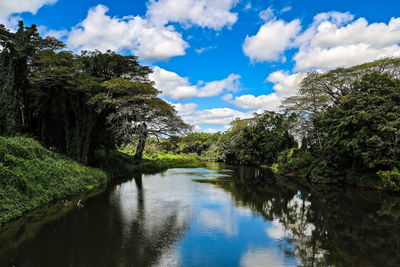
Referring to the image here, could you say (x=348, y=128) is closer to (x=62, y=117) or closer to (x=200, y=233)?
(x=200, y=233)

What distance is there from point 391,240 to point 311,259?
4787 millimetres

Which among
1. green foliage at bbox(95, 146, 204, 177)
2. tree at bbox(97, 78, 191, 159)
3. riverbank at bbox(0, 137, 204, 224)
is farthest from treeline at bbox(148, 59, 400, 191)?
riverbank at bbox(0, 137, 204, 224)

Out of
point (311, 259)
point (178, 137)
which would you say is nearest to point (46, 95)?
point (178, 137)

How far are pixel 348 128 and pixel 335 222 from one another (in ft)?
42.7

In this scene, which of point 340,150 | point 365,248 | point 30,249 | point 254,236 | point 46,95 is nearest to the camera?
point 30,249

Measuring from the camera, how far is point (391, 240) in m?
10.8

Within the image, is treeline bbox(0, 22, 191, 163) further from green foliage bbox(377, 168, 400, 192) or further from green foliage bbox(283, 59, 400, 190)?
green foliage bbox(377, 168, 400, 192)

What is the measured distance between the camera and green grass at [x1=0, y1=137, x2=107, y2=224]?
11.1 m

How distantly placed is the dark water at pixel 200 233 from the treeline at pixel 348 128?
5.36 metres

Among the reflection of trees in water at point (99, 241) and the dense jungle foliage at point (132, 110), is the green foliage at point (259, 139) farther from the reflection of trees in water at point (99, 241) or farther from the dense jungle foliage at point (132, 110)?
the reflection of trees in water at point (99, 241)

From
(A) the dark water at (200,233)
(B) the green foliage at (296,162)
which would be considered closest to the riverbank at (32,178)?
(A) the dark water at (200,233)

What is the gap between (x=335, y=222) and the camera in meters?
13.1

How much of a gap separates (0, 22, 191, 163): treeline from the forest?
0.28 feet

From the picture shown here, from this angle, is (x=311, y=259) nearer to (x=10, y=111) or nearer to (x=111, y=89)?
(x=10, y=111)
